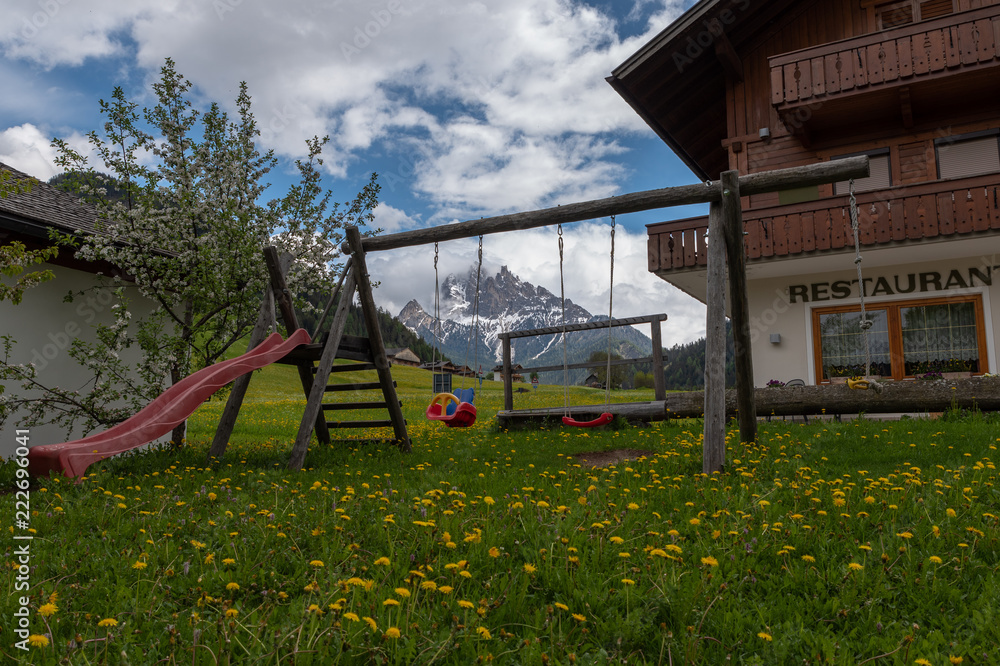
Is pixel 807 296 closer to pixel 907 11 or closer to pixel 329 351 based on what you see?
pixel 907 11

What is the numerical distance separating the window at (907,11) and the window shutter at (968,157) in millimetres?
3412

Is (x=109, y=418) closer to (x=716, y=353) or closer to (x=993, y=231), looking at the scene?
(x=716, y=353)

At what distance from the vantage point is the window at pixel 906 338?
14133mm

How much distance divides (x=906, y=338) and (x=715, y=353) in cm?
1168

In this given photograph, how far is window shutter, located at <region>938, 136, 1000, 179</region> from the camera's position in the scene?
46.6ft

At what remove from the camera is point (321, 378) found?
685 cm

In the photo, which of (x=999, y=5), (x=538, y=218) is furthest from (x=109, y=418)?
(x=999, y=5)

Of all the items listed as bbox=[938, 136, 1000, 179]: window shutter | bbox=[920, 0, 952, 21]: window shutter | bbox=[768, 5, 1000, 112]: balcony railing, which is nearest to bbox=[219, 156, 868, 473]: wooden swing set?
bbox=[768, 5, 1000, 112]: balcony railing

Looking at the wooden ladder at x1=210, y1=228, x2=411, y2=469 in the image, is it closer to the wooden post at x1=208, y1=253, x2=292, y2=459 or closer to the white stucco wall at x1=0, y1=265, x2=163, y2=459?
the wooden post at x1=208, y1=253, x2=292, y2=459

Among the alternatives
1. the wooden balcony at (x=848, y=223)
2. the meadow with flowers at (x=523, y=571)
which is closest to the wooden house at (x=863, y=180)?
the wooden balcony at (x=848, y=223)

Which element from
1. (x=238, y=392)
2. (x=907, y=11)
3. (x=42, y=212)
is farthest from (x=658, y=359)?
(x=907, y=11)

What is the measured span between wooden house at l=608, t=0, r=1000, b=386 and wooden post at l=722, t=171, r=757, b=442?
27.3 feet

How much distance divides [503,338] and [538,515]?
943cm

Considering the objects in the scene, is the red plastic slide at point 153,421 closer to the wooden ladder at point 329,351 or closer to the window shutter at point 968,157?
the wooden ladder at point 329,351
